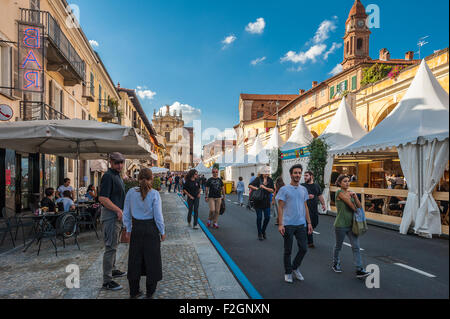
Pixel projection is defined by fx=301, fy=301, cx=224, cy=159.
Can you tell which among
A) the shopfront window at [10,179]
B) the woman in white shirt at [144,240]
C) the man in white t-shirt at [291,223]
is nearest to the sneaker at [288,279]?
the man in white t-shirt at [291,223]

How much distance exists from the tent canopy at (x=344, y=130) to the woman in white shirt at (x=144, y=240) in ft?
23.6

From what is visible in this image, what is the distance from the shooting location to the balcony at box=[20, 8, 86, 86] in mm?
11500

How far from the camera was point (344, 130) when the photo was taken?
32.4 feet

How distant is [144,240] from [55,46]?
11758 mm

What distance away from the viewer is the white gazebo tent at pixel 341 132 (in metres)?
9.28

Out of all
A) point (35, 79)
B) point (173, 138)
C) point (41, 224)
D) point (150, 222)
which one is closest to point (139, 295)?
point (150, 222)

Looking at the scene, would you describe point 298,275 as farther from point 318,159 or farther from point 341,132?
point 318,159

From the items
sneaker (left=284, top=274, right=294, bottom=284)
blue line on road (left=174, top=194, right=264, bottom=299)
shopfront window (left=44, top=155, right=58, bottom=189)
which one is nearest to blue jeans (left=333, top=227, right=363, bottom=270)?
sneaker (left=284, top=274, right=294, bottom=284)

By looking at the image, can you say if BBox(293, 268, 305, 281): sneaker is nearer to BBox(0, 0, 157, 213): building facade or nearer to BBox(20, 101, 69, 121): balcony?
BBox(0, 0, 157, 213): building facade

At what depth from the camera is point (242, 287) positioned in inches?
156

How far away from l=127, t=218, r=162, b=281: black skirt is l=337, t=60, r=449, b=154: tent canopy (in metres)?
2.65

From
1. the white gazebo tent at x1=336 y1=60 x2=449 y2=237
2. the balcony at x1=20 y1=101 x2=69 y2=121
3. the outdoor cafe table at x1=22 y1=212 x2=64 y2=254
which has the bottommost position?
the outdoor cafe table at x1=22 y1=212 x2=64 y2=254
